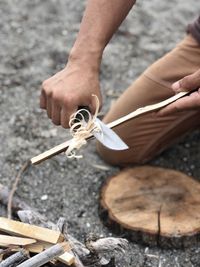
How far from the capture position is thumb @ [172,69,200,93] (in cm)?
172

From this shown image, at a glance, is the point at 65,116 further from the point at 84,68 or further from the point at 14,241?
the point at 14,241

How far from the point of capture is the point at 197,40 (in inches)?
89.2

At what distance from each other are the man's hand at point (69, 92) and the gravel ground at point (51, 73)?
1.48ft

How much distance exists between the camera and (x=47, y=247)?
1.64 m

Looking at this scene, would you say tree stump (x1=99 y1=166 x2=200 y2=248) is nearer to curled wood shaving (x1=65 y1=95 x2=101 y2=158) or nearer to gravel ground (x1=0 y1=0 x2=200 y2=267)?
gravel ground (x1=0 y1=0 x2=200 y2=267)

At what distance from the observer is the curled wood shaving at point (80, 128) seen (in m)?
1.65

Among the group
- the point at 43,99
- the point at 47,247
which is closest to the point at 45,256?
the point at 47,247

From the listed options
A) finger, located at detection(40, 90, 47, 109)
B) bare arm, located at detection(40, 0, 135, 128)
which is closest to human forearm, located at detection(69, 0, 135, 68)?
bare arm, located at detection(40, 0, 135, 128)

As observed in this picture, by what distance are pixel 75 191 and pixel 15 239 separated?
0.58 m

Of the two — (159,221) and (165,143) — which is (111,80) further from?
(159,221)

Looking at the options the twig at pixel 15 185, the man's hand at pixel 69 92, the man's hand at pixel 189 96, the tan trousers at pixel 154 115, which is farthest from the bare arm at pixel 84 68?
the tan trousers at pixel 154 115

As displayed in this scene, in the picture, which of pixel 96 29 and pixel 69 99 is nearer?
pixel 69 99

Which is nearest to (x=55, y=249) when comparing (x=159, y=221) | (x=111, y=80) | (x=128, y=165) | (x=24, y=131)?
(x=159, y=221)

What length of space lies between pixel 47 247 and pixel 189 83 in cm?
65
